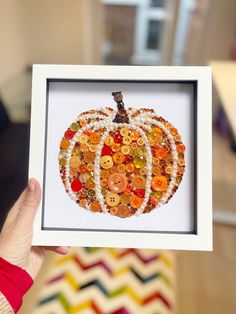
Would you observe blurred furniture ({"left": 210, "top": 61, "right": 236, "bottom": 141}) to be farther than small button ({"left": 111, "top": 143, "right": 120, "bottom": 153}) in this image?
Yes

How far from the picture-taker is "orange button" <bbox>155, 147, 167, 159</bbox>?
645 mm

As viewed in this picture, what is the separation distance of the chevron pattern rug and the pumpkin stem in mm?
931

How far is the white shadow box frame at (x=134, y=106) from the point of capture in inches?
24.3

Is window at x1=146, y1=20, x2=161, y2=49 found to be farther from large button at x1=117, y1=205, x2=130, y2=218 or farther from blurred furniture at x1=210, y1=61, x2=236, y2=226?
large button at x1=117, y1=205, x2=130, y2=218

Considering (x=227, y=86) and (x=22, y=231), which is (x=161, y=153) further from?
(x=227, y=86)

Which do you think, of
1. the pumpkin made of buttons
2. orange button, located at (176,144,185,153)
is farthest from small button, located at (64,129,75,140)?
orange button, located at (176,144,185,153)

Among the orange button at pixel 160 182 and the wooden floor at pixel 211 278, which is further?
the wooden floor at pixel 211 278

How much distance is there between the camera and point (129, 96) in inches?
25.4

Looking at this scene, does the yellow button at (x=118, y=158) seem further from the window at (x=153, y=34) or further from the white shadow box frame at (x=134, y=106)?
the window at (x=153, y=34)

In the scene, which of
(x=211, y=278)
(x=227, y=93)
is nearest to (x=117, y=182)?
(x=227, y=93)

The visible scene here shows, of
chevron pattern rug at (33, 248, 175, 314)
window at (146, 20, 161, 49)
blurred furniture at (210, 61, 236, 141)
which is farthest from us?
window at (146, 20, 161, 49)

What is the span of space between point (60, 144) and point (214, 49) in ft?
6.79

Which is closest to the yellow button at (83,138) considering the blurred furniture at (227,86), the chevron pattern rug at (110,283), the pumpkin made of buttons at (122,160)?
the pumpkin made of buttons at (122,160)

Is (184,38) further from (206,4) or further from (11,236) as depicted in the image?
(11,236)
